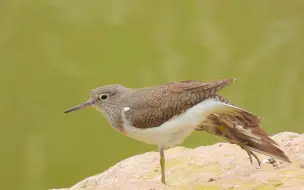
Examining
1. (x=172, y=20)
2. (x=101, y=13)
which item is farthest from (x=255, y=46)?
(x=101, y=13)

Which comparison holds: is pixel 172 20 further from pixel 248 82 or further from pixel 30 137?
pixel 30 137

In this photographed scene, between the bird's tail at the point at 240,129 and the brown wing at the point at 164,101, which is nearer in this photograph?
the brown wing at the point at 164,101

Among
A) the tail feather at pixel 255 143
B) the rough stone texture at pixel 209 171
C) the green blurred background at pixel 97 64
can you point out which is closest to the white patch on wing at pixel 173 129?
the rough stone texture at pixel 209 171

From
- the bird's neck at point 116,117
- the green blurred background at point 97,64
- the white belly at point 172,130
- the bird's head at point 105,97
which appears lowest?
the white belly at point 172,130

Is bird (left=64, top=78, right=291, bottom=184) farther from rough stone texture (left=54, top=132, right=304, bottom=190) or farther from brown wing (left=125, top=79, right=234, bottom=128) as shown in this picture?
rough stone texture (left=54, top=132, right=304, bottom=190)

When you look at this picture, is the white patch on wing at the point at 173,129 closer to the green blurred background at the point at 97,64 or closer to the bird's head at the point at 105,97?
the bird's head at the point at 105,97

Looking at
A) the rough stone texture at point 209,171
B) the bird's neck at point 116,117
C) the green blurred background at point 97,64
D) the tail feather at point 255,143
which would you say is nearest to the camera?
the rough stone texture at point 209,171

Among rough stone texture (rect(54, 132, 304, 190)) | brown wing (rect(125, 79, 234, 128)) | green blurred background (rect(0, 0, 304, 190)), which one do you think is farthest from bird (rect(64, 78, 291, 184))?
green blurred background (rect(0, 0, 304, 190))

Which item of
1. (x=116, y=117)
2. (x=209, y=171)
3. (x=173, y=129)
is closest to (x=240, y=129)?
(x=209, y=171)
